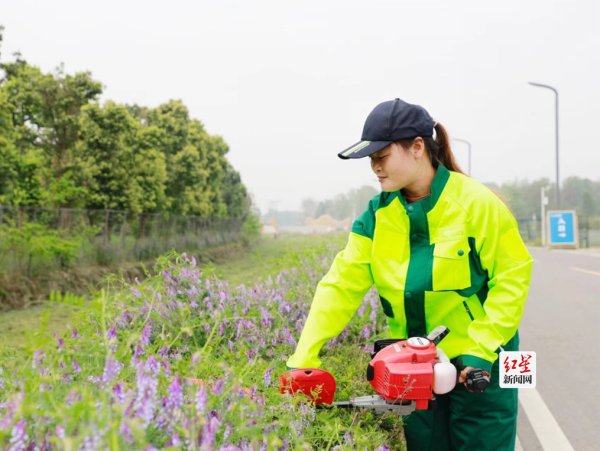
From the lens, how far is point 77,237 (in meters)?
15.7

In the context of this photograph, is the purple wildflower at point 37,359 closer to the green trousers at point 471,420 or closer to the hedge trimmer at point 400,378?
the hedge trimmer at point 400,378

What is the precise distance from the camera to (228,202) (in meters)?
38.8

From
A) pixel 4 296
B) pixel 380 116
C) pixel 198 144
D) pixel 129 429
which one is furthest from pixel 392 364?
pixel 198 144

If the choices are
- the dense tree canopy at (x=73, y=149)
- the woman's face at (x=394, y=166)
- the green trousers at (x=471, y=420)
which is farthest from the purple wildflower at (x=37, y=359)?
the dense tree canopy at (x=73, y=149)

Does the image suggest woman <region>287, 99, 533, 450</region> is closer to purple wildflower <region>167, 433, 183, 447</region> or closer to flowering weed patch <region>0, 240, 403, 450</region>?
flowering weed patch <region>0, 240, 403, 450</region>

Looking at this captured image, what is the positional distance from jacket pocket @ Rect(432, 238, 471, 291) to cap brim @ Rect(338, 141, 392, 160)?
44 centimetres

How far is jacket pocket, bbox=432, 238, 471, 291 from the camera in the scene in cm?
264

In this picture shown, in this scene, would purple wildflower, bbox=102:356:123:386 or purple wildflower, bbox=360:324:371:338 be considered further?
purple wildflower, bbox=360:324:371:338

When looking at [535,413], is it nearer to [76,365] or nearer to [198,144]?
[76,365]

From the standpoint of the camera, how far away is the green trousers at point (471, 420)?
9.11 ft

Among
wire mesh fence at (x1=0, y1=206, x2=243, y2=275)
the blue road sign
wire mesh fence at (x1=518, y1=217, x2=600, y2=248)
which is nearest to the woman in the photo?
wire mesh fence at (x1=0, y1=206, x2=243, y2=275)

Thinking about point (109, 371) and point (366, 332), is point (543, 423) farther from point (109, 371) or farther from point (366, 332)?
point (109, 371)

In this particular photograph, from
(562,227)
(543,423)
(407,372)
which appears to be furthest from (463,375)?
(562,227)

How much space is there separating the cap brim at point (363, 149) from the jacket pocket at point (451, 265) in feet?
1.45
